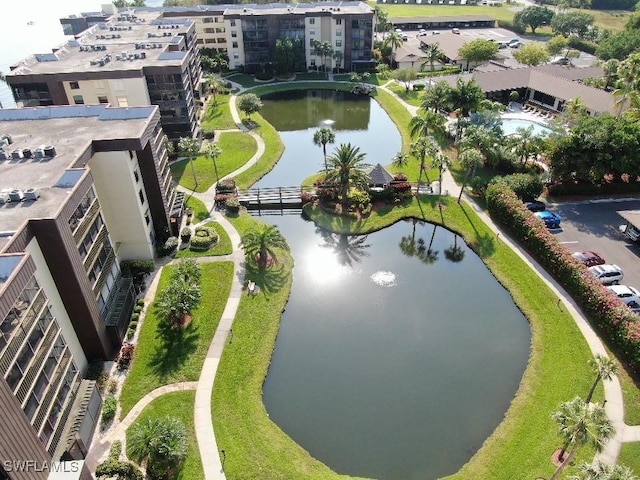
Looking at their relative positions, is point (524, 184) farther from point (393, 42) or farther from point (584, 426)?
point (393, 42)

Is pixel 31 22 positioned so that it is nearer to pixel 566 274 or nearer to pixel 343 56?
pixel 343 56

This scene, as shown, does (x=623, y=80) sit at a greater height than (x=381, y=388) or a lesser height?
greater

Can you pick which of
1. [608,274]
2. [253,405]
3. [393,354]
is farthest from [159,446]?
[608,274]

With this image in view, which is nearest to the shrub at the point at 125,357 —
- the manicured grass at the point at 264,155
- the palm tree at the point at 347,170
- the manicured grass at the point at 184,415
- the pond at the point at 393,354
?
the manicured grass at the point at 184,415

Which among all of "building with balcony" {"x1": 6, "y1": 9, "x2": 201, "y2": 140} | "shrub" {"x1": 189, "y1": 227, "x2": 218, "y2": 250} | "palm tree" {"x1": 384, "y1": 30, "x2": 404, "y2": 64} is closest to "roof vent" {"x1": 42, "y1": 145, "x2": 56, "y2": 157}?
"shrub" {"x1": 189, "y1": 227, "x2": 218, "y2": 250}

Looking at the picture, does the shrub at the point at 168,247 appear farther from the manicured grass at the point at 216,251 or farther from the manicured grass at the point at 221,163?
the manicured grass at the point at 221,163

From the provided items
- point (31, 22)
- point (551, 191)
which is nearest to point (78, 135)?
point (551, 191)

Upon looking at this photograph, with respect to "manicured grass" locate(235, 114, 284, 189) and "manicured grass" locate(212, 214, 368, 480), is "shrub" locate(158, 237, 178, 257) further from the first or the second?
"manicured grass" locate(235, 114, 284, 189)
